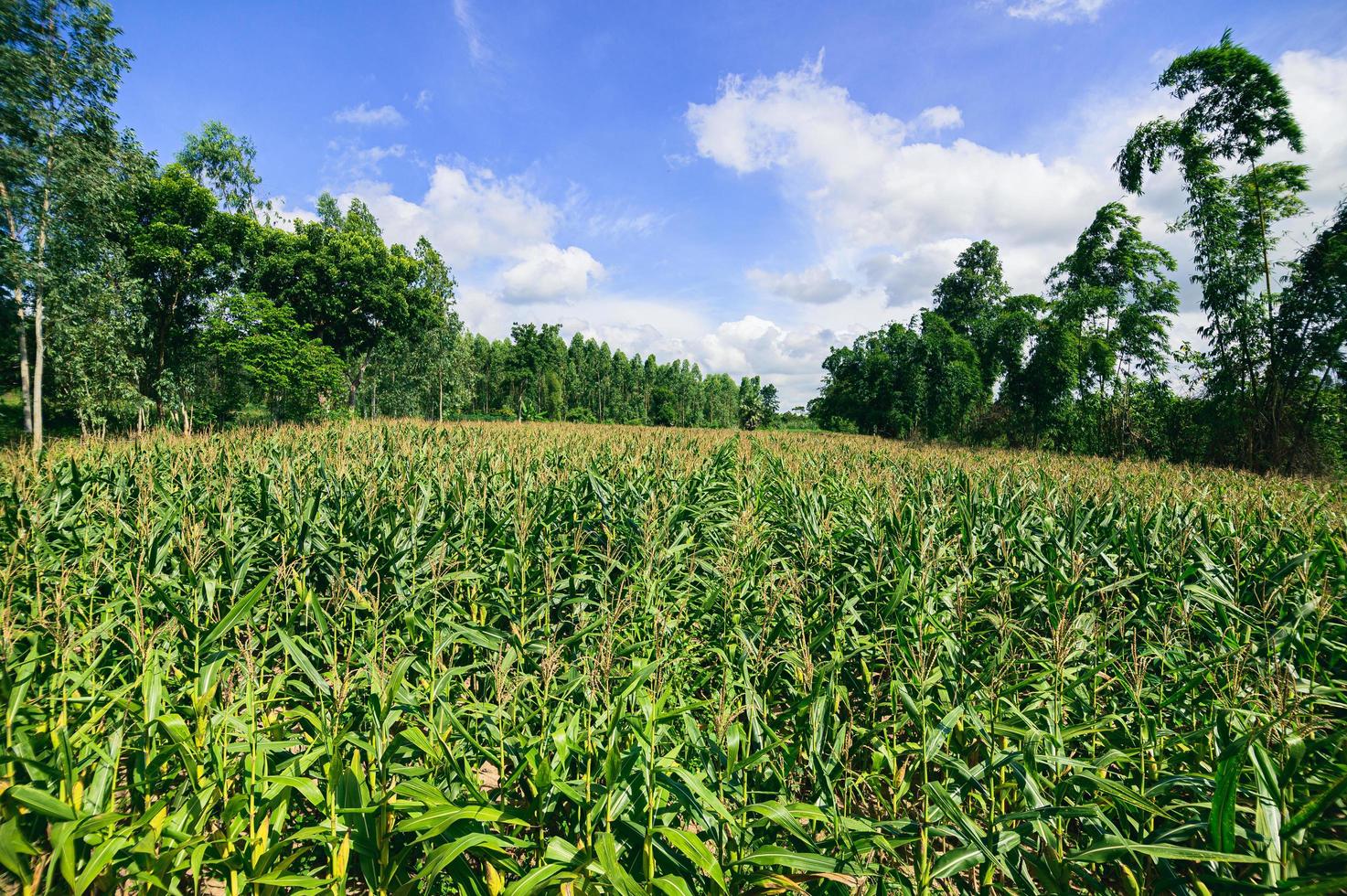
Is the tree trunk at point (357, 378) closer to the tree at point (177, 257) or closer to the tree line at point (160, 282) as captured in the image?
the tree line at point (160, 282)

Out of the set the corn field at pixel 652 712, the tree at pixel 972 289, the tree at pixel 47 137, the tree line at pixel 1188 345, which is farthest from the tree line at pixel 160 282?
the tree at pixel 972 289

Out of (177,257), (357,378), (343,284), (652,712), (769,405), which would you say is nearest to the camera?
(652,712)

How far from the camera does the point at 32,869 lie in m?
1.91

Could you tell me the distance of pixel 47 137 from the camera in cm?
1387

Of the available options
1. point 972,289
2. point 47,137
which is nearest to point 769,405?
point 972,289

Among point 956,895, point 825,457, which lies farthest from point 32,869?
point 825,457

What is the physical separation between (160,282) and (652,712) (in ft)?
106

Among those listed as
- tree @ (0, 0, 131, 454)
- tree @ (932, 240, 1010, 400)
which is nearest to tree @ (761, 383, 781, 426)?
tree @ (932, 240, 1010, 400)

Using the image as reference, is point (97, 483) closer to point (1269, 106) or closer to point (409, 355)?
point (1269, 106)

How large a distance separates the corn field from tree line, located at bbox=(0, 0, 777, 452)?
454 inches

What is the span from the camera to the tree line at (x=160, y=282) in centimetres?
1392

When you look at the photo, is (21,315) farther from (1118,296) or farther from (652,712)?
(1118,296)

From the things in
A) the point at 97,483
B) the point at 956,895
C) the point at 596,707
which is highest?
the point at 97,483

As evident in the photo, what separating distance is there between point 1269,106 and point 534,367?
160ft
